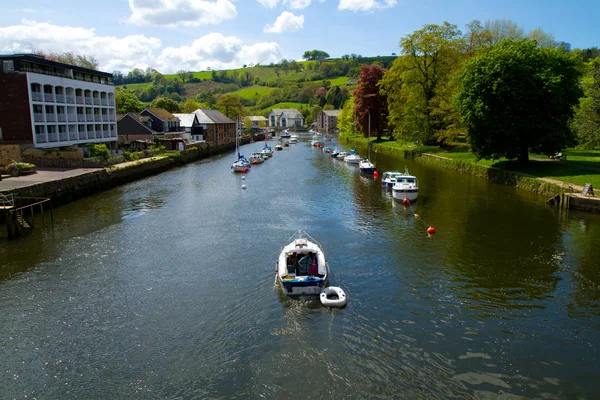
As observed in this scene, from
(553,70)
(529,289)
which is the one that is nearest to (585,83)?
(553,70)

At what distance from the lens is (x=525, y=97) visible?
50.0 metres

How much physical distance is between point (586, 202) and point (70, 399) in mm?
40494

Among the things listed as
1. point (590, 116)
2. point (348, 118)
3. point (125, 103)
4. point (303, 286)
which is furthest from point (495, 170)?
point (348, 118)

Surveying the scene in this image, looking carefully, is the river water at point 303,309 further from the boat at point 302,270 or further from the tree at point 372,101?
the tree at point 372,101

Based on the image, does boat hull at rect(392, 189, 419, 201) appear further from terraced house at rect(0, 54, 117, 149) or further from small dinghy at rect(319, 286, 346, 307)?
terraced house at rect(0, 54, 117, 149)

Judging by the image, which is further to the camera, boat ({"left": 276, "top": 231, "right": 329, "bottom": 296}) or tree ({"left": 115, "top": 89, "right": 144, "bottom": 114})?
tree ({"left": 115, "top": 89, "right": 144, "bottom": 114})

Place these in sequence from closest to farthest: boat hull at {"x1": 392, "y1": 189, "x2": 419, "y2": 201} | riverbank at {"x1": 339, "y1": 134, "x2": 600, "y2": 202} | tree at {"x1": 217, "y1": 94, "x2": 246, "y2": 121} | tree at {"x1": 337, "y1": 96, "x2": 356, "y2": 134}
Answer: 1. riverbank at {"x1": 339, "y1": 134, "x2": 600, "y2": 202}
2. boat hull at {"x1": 392, "y1": 189, "x2": 419, "y2": 201}
3. tree at {"x1": 337, "y1": 96, "x2": 356, "y2": 134}
4. tree at {"x1": 217, "y1": 94, "x2": 246, "y2": 121}

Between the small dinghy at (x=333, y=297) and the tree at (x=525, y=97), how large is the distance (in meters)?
37.0

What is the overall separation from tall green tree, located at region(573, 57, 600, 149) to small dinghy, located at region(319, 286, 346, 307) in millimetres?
54707

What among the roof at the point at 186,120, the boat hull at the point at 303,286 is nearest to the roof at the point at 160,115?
the roof at the point at 186,120

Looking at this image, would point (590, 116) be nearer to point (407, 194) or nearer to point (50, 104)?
point (407, 194)

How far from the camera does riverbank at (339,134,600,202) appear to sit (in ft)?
146

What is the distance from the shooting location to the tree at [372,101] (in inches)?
4309

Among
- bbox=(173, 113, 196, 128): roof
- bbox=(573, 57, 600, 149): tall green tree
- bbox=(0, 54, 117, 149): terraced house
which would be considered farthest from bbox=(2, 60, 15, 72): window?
bbox=(573, 57, 600, 149): tall green tree
